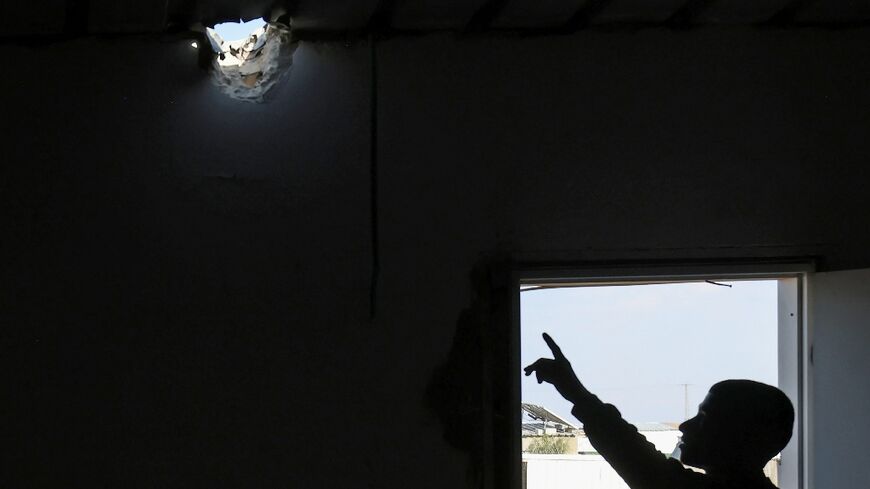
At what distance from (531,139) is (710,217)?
0.59m

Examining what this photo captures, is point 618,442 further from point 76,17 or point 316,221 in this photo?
point 76,17

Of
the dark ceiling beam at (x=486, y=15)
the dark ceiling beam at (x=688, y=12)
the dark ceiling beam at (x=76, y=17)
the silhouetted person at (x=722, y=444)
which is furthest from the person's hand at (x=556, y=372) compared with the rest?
the dark ceiling beam at (x=76, y=17)

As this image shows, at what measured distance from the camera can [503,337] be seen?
2.34m

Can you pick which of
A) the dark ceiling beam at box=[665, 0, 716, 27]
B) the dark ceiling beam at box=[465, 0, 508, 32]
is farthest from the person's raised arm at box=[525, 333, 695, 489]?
the dark ceiling beam at box=[665, 0, 716, 27]

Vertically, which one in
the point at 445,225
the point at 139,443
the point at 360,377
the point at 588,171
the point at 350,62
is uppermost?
the point at 350,62

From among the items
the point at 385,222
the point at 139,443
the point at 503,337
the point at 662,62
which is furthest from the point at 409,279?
the point at 662,62

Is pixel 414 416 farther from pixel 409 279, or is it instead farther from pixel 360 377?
pixel 409 279

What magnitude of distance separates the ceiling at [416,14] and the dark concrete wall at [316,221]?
0.06m

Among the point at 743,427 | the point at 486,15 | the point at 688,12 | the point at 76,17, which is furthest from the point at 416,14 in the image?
the point at 743,427

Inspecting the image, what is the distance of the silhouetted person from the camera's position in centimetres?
180

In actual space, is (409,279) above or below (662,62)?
below

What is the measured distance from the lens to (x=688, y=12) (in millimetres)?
2408

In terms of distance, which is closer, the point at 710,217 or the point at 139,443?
the point at 139,443

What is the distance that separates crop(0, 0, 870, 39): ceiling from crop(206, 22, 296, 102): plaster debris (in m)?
0.07
